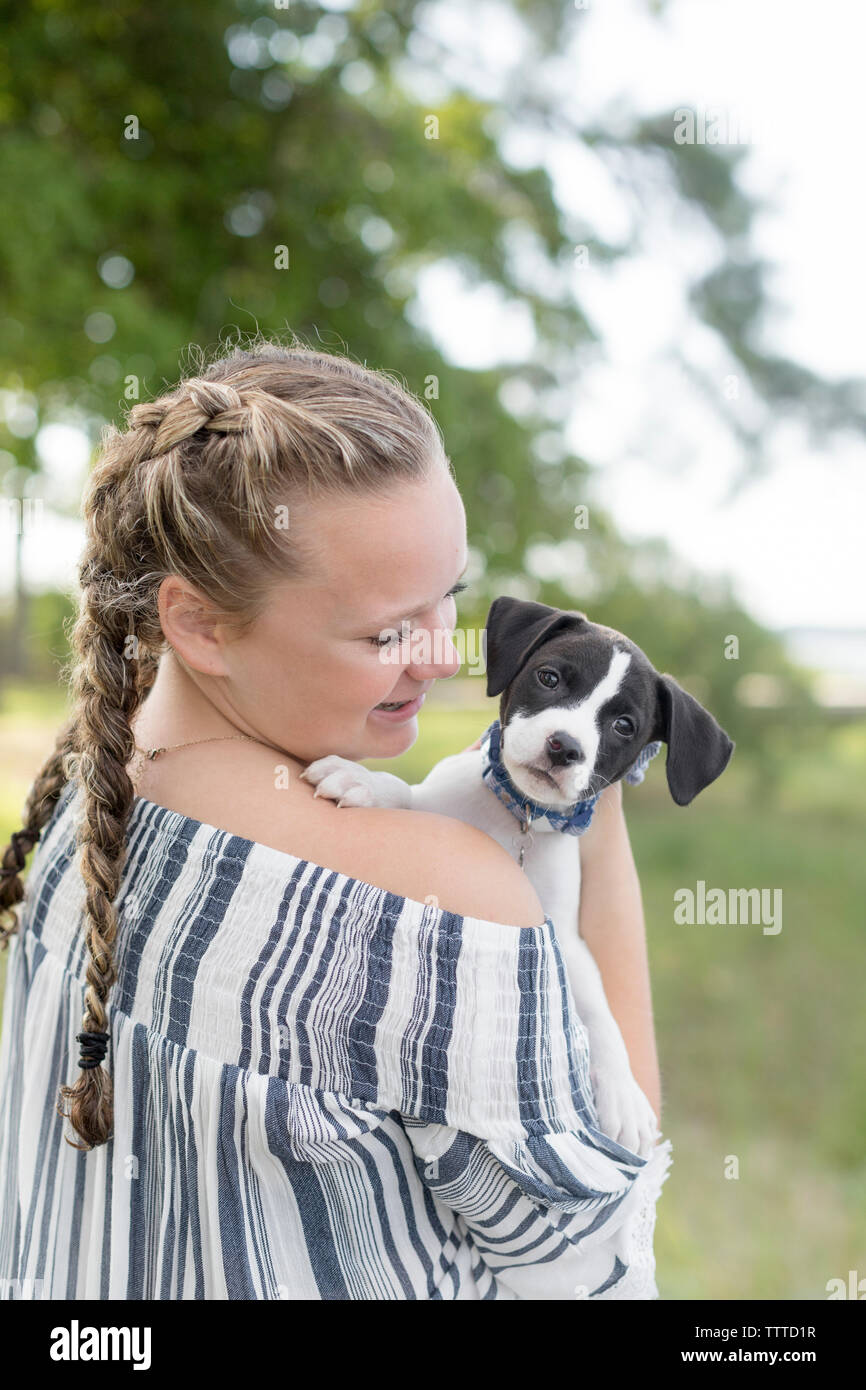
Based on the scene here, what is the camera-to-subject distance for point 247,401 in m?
1.28

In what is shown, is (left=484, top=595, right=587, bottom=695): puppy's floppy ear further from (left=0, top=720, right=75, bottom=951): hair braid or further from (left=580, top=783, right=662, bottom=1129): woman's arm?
(left=0, top=720, right=75, bottom=951): hair braid

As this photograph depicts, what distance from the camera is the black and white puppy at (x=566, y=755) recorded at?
1.48 m

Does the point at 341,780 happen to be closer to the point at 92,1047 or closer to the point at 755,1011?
the point at 92,1047

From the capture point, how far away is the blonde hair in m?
1.23

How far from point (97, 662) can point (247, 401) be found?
1.18ft

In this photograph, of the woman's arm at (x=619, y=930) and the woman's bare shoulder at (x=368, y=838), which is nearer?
the woman's bare shoulder at (x=368, y=838)

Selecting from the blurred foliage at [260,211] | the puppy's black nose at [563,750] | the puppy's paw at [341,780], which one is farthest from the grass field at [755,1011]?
the puppy's paw at [341,780]

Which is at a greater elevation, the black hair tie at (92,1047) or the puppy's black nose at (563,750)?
the puppy's black nose at (563,750)

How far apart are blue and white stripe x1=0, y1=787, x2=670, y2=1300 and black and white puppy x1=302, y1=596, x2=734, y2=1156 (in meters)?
0.29

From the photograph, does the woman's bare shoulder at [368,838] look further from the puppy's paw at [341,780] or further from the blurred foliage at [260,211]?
the blurred foliage at [260,211]

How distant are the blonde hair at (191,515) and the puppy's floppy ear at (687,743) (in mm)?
472

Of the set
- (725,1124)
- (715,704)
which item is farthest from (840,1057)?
(715,704)

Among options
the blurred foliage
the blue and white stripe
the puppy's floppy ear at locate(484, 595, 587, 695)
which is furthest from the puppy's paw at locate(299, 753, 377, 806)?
the blurred foliage
